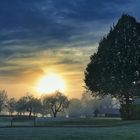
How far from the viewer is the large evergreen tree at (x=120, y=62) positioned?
77562 mm

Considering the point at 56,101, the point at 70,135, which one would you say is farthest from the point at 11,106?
the point at 70,135

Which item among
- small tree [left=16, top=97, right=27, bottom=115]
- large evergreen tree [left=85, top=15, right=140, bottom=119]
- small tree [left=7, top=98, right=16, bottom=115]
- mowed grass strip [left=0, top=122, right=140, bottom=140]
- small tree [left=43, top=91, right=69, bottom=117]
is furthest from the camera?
small tree [left=7, top=98, right=16, bottom=115]

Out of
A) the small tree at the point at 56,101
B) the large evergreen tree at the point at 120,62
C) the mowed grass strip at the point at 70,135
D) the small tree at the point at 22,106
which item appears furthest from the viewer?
the small tree at the point at 22,106

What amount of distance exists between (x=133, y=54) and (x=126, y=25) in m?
5.54

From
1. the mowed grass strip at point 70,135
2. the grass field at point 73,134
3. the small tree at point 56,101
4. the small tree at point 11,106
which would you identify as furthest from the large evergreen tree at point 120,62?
the small tree at point 11,106

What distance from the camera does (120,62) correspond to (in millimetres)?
77812

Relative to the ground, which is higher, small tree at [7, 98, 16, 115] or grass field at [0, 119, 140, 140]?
small tree at [7, 98, 16, 115]

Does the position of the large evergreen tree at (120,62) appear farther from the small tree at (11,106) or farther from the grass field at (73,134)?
the small tree at (11,106)

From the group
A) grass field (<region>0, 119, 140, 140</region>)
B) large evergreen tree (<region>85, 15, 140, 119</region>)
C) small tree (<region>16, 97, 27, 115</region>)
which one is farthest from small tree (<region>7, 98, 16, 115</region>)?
grass field (<region>0, 119, 140, 140</region>)

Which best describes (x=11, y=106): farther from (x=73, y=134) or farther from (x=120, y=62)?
(x=73, y=134)

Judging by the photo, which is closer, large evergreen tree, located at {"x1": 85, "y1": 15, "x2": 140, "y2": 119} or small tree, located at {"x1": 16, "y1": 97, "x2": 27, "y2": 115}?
large evergreen tree, located at {"x1": 85, "y1": 15, "x2": 140, "y2": 119}

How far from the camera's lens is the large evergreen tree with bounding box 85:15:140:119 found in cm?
7756

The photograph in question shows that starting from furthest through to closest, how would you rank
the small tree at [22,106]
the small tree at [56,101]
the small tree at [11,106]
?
the small tree at [11,106] < the small tree at [22,106] < the small tree at [56,101]

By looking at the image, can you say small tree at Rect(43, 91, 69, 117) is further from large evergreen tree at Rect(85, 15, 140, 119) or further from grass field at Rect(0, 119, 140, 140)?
grass field at Rect(0, 119, 140, 140)
